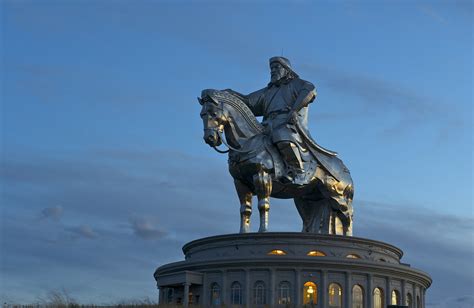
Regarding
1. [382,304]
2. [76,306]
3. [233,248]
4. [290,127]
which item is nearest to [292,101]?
[290,127]

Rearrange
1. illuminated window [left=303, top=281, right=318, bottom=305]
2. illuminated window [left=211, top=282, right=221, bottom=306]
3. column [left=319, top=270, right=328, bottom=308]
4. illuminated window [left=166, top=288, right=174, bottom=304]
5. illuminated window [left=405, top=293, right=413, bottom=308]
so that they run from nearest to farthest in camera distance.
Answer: column [left=319, top=270, right=328, bottom=308] < illuminated window [left=303, top=281, right=318, bottom=305] < illuminated window [left=211, top=282, right=221, bottom=306] < illuminated window [left=166, top=288, right=174, bottom=304] < illuminated window [left=405, top=293, right=413, bottom=308]

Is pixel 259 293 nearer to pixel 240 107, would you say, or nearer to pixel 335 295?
pixel 335 295

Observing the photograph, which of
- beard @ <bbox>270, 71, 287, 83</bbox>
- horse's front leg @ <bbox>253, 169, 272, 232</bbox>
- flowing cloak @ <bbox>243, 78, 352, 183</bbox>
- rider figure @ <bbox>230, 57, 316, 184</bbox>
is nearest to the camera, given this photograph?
horse's front leg @ <bbox>253, 169, 272, 232</bbox>

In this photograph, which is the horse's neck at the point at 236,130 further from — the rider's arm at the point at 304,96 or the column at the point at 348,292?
the column at the point at 348,292

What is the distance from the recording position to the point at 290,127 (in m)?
39.9

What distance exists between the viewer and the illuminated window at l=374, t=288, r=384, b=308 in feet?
132

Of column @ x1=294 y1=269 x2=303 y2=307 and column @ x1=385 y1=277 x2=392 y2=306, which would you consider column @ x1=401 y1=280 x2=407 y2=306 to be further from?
column @ x1=294 y1=269 x2=303 y2=307

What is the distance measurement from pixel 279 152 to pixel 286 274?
18.2 ft

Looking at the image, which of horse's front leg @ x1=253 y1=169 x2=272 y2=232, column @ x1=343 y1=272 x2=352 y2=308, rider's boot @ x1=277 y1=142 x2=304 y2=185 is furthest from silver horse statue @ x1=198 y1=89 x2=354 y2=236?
column @ x1=343 y1=272 x2=352 y2=308

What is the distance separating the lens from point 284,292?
127ft

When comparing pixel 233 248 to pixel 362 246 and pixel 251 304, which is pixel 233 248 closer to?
pixel 251 304

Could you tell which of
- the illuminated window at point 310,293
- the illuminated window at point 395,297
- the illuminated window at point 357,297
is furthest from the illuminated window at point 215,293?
the illuminated window at point 395,297

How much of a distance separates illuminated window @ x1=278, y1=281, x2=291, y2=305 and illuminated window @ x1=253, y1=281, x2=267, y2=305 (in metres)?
0.72

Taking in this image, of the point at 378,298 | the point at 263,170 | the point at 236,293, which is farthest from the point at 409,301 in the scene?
the point at 263,170
